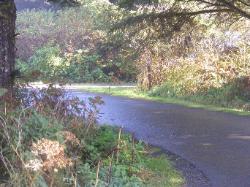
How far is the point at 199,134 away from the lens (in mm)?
10984

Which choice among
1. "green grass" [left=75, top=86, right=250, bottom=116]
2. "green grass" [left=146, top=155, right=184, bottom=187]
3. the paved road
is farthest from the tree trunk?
"green grass" [left=75, top=86, right=250, bottom=116]

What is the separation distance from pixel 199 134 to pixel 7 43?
4837mm

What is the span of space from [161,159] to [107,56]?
19.3m

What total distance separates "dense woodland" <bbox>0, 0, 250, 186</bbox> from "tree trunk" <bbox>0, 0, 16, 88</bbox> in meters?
0.02

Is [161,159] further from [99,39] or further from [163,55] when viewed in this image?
[99,39]

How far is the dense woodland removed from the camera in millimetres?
5051

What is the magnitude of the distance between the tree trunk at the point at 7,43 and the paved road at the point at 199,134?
7.81 feet

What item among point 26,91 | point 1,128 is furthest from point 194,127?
point 1,128

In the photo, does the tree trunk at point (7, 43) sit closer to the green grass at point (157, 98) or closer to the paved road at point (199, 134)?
the paved road at point (199, 134)

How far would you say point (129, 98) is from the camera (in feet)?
64.4

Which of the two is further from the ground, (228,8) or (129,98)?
(228,8)

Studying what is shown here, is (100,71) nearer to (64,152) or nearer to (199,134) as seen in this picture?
(199,134)

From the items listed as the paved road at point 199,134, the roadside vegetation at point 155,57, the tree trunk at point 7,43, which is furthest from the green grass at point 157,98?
the tree trunk at point 7,43

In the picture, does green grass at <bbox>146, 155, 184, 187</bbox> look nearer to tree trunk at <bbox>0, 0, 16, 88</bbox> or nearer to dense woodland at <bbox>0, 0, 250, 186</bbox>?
dense woodland at <bbox>0, 0, 250, 186</bbox>
